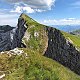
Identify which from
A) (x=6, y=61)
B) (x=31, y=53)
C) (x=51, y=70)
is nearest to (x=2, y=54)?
(x=6, y=61)

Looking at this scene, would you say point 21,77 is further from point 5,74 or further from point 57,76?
point 57,76

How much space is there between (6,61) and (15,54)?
32.0 feet

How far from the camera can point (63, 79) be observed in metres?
153

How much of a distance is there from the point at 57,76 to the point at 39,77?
55.9 ft

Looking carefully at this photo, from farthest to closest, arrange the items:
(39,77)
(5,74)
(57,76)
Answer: (57,76)
(39,77)
(5,74)

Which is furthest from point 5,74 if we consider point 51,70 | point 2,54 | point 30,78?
point 51,70

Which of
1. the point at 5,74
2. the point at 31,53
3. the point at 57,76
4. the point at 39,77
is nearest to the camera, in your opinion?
the point at 5,74

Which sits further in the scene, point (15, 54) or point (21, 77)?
point (15, 54)

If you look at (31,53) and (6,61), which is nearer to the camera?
(6,61)

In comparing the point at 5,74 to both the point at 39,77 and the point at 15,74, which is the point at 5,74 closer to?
the point at 15,74

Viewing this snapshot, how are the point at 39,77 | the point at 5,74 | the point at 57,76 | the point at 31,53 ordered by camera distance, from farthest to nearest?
the point at 31,53 < the point at 57,76 < the point at 39,77 < the point at 5,74

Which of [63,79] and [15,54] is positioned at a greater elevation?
[15,54]

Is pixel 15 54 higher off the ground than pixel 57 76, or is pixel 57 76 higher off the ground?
pixel 15 54

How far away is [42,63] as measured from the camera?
156m
